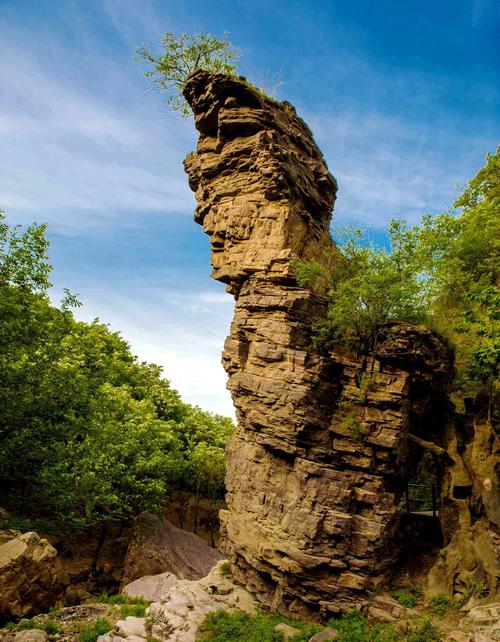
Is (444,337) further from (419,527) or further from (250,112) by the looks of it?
(250,112)

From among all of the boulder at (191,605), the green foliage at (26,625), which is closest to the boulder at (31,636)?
the green foliage at (26,625)

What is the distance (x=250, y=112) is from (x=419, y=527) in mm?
19413

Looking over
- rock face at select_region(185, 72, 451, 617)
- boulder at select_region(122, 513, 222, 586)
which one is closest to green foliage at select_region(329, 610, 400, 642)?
rock face at select_region(185, 72, 451, 617)

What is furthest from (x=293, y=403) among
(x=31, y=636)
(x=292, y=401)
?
(x=31, y=636)

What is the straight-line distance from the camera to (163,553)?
23000 millimetres

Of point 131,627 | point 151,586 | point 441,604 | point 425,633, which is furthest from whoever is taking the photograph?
point 151,586

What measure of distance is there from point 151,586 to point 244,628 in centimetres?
750

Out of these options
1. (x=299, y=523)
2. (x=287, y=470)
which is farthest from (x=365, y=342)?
(x=299, y=523)

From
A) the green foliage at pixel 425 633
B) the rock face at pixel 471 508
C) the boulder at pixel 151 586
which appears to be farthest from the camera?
the boulder at pixel 151 586

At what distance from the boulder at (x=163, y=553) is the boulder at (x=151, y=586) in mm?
1549

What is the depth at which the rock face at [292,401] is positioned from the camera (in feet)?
48.7

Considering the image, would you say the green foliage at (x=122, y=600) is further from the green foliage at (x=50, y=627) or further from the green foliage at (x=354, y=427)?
the green foliage at (x=354, y=427)

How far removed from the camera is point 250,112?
19328 mm

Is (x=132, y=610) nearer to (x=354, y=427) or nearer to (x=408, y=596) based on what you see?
(x=408, y=596)
